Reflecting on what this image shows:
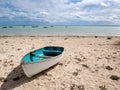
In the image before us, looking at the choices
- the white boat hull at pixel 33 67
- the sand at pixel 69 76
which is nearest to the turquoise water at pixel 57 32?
the sand at pixel 69 76

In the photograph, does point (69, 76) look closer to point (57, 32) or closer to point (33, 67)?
point (33, 67)

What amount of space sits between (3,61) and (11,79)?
3.42 metres

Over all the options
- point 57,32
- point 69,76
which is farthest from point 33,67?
point 57,32

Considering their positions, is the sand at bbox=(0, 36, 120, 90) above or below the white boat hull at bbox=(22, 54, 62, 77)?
below

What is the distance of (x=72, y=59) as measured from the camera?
1130cm

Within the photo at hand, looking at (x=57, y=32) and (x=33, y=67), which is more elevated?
(x=33, y=67)

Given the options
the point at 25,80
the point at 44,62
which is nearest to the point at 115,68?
the point at 44,62

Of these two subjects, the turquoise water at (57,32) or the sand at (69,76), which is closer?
the sand at (69,76)

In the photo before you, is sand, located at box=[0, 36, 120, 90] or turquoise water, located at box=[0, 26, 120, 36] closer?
sand, located at box=[0, 36, 120, 90]

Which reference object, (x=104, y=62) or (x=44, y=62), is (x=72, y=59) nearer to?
(x=104, y=62)

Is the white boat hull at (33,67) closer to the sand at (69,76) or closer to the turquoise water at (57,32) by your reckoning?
the sand at (69,76)

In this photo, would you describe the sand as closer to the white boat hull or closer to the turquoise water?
the white boat hull

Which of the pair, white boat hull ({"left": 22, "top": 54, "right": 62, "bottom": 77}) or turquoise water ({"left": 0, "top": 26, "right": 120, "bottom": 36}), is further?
turquoise water ({"left": 0, "top": 26, "right": 120, "bottom": 36})

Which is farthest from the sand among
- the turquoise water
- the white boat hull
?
the turquoise water
